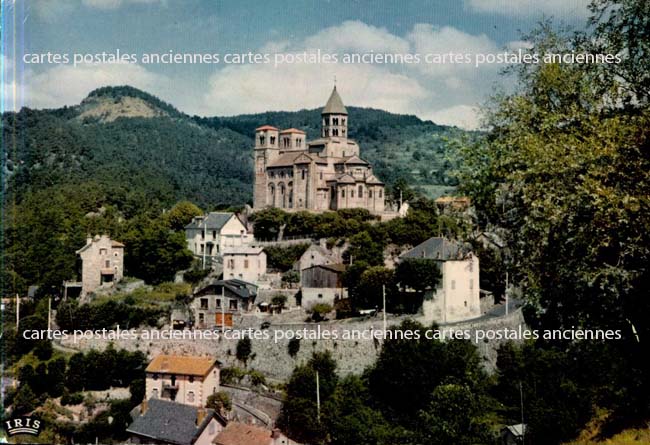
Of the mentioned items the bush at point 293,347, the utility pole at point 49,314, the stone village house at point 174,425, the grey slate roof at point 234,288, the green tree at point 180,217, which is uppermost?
the green tree at point 180,217

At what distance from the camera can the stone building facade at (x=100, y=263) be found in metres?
28.3

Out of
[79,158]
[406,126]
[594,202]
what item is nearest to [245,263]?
[594,202]

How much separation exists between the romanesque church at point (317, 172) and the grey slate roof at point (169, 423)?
50.1 ft

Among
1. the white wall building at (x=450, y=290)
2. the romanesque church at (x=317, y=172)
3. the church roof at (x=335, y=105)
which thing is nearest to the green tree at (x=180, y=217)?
the romanesque church at (x=317, y=172)

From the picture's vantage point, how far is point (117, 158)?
6538cm

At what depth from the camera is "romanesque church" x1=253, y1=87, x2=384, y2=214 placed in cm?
3288

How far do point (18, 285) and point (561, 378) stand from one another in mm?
18328

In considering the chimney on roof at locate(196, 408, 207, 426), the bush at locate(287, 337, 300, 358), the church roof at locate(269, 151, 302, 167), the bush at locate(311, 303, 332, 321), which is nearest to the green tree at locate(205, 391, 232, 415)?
the chimney on roof at locate(196, 408, 207, 426)

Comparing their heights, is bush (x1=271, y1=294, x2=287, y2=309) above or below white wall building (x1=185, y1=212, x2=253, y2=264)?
below

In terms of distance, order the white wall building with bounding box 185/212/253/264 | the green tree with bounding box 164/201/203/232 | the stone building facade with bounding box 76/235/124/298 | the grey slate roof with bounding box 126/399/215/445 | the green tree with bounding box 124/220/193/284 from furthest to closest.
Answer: the green tree with bounding box 164/201/203/232
the white wall building with bounding box 185/212/253/264
the green tree with bounding box 124/220/193/284
the stone building facade with bounding box 76/235/124/298
the grey slate roof with bounding box 126/399/215/445

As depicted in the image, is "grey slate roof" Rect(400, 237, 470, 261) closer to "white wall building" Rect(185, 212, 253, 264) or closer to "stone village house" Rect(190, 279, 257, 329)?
"stone village house" Rect(190, 279, 257, 329)

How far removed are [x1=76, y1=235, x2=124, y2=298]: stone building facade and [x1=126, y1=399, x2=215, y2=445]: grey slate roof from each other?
34.0 ft

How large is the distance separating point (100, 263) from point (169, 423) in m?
12.3

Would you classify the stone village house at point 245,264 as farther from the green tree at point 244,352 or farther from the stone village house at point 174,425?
the stone village house at point 174,425
